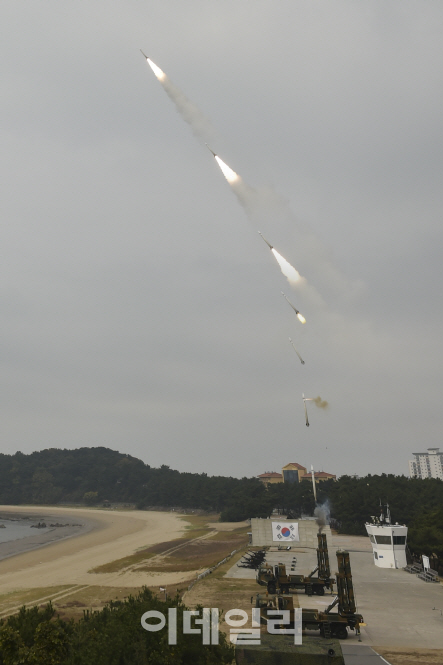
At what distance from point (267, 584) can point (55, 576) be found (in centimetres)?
3064

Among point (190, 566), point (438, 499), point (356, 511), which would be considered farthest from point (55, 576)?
point (438, 499)

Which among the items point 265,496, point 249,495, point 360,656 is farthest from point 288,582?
point 249,495

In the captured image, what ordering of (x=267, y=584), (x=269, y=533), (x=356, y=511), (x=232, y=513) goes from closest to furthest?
(x=267, y=584) < (x=269, y=533) < (x=356, y=511) < (x=232, y=513)

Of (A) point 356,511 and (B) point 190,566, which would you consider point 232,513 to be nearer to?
(A) point 356,511

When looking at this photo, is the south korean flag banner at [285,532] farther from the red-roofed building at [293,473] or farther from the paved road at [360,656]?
the red-roofed building at [293,473]

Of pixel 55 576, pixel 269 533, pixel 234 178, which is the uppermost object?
pixel 234 178

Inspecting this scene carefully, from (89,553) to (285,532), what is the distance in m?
34.4

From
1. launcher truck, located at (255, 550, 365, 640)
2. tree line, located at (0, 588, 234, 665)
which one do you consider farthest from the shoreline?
tree line, located at (0, 588, 234, 665)

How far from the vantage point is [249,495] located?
12525cm

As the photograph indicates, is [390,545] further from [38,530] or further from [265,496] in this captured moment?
[38,530]

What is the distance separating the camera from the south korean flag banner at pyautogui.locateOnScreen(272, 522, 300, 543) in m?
61.3

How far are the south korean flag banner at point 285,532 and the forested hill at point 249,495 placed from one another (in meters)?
17.1

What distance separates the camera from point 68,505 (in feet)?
620

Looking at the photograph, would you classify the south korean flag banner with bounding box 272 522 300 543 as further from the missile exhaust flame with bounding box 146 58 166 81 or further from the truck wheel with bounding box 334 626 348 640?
the missile exhaust flame with bounding box 146 58 166 81
